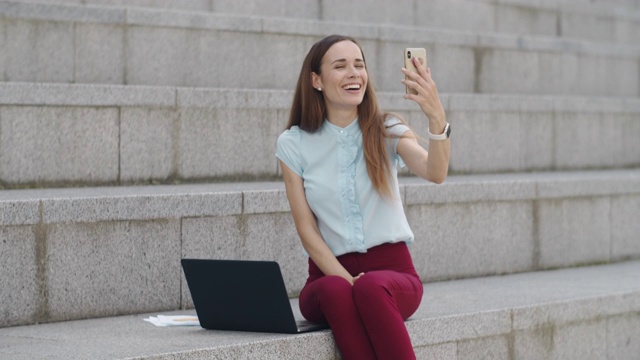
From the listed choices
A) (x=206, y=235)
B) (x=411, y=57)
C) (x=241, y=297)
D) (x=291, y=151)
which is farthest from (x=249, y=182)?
(x=411, y=57)

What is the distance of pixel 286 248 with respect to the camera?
6.71 m

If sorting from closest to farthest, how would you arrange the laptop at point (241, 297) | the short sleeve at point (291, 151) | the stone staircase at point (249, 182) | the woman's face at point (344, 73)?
the laptop at point (241, 297)
the woman's face at point (344, 73)
the short sleeve at point (291, 151)
the stone staircase at point (249, 182)

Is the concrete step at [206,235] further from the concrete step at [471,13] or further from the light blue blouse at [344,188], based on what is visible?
the concrete step at [471,13]

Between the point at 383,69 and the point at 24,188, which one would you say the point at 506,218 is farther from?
the point at 24,188

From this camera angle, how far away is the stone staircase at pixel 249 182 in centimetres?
583

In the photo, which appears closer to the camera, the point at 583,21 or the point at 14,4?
the point at 14,4

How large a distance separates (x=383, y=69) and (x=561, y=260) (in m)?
2.03

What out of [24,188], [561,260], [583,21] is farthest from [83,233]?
[583,21]

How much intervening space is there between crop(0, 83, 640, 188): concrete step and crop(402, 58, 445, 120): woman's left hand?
2.28 metres

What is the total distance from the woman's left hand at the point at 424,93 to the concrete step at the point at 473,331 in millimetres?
1119

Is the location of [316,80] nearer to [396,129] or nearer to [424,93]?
[396,129]

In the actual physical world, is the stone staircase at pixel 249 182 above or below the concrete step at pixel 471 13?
below

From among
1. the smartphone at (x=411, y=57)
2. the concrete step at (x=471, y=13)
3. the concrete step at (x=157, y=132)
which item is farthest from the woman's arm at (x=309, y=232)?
the concrete step at (x=471, y=13)

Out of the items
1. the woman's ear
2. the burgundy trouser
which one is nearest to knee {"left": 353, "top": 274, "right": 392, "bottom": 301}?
the burgundy trouser
